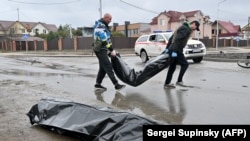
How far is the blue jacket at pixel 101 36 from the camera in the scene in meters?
7.54

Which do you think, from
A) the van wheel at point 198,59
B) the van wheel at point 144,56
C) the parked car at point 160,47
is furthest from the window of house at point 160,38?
the van wheel at point 198,59

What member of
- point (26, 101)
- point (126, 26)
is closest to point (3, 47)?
point (126, 26)

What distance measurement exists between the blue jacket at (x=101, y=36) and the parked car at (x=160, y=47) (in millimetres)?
8871

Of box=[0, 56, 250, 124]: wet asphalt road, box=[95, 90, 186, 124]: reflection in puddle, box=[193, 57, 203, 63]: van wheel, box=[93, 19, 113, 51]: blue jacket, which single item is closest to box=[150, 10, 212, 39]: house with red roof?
box=[193, 57, 203, 63]: van wheel

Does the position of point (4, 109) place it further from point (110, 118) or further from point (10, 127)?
point (110, 118)

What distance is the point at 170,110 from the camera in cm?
577

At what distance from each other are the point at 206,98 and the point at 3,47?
61211 millimetres

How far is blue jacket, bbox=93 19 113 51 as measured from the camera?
7.54 m

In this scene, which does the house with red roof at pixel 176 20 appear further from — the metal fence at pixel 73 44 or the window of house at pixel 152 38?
the window of house at pixel 152 38

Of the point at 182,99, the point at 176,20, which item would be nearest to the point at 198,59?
the point at 182,99

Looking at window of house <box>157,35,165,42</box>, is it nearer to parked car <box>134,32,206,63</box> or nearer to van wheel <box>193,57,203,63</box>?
parked car <box>134,32,206,63</box>

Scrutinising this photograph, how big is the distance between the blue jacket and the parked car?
29.1 feet

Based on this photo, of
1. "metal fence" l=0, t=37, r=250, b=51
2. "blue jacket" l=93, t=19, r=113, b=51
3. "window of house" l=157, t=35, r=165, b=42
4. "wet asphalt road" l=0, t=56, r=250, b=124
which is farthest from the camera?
"metal fence" l=0, t=37, r=250, b=51

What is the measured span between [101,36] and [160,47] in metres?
10.3
